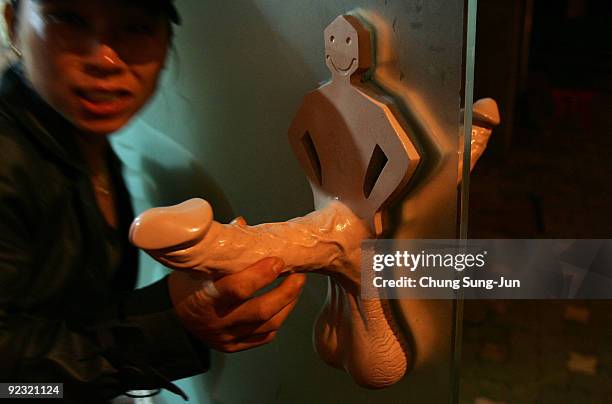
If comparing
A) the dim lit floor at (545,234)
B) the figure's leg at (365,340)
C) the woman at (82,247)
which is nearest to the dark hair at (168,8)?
the woman at (82,247)

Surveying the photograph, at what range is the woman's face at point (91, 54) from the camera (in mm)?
465

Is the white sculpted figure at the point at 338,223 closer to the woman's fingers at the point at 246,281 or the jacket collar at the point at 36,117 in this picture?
the woman's fingers at the point at 246,281

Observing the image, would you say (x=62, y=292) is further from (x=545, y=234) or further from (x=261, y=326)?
(x=545, y=234)

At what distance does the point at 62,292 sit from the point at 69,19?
0.72ft

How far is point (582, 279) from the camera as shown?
669 mm

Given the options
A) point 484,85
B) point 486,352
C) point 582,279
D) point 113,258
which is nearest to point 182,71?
point 113,258

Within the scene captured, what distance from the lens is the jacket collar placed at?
1.66 feet

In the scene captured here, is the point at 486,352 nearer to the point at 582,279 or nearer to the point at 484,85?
the point at 582,279

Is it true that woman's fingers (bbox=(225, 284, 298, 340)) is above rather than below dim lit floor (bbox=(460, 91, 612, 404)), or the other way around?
below

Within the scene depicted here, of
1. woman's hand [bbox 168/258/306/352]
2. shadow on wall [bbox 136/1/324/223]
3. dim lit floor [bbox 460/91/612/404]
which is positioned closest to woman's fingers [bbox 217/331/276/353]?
woman's hand [bbox 168/258/306/352]

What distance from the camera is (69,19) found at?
464mm

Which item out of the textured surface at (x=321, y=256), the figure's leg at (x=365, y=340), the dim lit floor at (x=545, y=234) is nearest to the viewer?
the textured surface at (x=321, y=256)

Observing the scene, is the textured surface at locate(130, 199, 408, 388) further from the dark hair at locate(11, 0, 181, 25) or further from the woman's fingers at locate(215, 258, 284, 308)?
the dark hair at locate(11, 0, 181, 25)

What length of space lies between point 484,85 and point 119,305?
1253 millimetres
